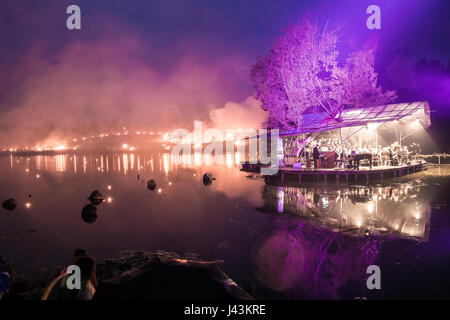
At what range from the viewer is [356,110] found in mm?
25344

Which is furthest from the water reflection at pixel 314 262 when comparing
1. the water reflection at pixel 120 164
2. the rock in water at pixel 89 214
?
the water reflection at pixel 120 164

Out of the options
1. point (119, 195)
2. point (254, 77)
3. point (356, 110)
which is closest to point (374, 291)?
point (119, 195)

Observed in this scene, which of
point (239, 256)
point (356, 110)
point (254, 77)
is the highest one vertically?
point (254, 77)

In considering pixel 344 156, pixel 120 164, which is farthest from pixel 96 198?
pixel 120 164

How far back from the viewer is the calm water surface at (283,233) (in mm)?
5859

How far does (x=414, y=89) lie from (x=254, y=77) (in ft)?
101

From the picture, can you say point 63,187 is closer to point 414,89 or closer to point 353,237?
point 353,237

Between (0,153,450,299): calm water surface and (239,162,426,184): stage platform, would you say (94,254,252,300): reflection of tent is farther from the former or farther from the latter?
(239,162,426,184): stage platform

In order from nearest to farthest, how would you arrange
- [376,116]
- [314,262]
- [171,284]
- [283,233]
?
[171,284] < [314,262] < [283,233] < [376,116]

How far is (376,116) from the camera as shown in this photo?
22281 mm

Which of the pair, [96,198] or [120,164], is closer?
[96,198]

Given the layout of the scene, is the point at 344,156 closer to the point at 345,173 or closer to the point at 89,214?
the point at 345,173

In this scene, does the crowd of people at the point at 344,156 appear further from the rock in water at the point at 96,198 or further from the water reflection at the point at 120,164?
the rock in water at the point at 96,198

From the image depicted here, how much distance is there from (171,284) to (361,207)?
10.4 meters
